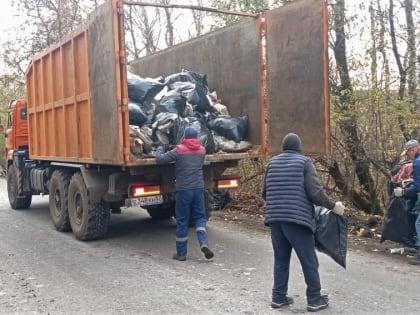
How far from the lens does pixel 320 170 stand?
939cm

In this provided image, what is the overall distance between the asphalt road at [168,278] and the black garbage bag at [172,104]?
1888 millimetres

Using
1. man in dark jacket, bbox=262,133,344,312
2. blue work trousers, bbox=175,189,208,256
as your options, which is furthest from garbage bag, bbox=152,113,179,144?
man in dark jacket, bbox=262,133,344,312

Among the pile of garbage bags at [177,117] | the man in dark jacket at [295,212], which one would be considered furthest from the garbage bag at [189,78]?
the man in dark jacket at [295,212]

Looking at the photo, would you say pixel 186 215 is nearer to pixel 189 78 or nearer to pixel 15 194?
pixel 189 78

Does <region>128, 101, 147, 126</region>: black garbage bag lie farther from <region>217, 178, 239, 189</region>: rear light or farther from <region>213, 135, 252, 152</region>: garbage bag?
<region>217, 178, 239, 189</region>: rear light

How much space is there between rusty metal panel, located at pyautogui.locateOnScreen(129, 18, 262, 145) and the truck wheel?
6.80ft

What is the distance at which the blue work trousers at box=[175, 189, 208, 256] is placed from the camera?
636 cm

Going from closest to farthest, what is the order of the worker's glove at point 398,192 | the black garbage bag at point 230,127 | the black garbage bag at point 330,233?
1. the black garbage bag at point 330,233
2. the worker's glove at point 398,192
3. the black garbage bag at point 230,127

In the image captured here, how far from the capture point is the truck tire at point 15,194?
10.9m

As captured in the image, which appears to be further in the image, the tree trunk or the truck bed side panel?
the tree trunk

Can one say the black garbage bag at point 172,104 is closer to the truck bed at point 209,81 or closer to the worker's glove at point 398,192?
the truck bed at point 209,81

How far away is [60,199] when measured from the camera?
8.45 metres

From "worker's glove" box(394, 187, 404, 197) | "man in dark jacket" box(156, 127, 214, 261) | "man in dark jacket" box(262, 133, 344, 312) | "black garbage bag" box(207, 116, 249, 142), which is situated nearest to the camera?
"man in dark jacket" box(262, 133, 344, 312)

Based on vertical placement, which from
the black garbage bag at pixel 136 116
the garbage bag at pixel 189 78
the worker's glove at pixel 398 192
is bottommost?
the worker's glove at pixel 398 192
